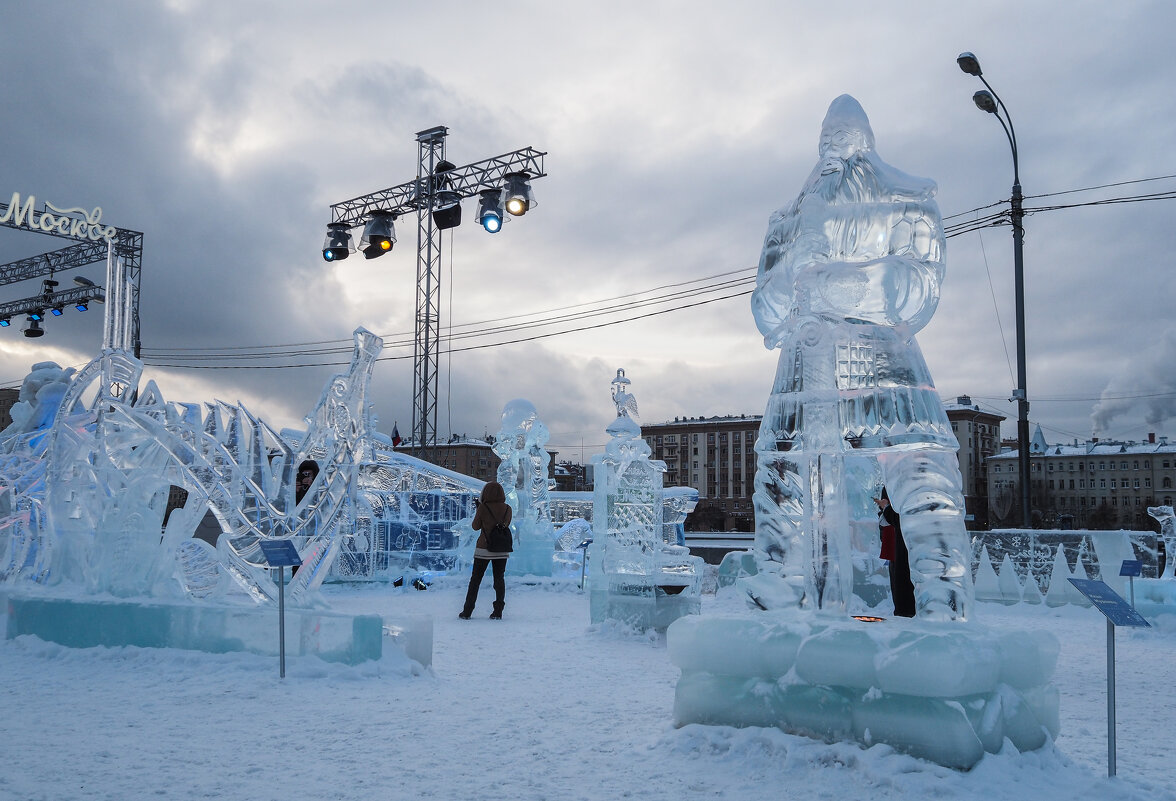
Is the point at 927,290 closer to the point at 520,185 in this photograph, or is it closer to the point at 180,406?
the point at 180,406

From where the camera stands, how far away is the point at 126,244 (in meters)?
19.7

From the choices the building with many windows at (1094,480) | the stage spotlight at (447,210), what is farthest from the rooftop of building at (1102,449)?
the stage spotlight at (447,210)

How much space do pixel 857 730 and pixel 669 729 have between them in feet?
2.86

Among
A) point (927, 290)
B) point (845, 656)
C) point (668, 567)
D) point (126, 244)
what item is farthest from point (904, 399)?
point (126, 244)

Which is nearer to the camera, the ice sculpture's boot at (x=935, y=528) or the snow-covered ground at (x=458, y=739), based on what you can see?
the snow-covered ground at (x=458, y=739)

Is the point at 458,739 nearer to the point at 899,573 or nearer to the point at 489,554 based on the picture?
the point at 489,554

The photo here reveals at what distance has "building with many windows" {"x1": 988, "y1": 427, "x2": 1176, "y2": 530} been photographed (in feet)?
204

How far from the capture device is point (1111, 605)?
3379 millimetres

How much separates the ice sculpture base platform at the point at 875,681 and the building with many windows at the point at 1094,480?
60883 millimetres

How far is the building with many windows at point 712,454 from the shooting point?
71.6 m

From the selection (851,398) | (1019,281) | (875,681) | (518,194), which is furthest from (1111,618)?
(518,194)

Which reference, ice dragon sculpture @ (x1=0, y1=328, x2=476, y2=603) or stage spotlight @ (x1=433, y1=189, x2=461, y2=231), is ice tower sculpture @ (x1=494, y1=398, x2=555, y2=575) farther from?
ice dragon sculpture @ (x1=0, y1=328, x2=476, y2=603)

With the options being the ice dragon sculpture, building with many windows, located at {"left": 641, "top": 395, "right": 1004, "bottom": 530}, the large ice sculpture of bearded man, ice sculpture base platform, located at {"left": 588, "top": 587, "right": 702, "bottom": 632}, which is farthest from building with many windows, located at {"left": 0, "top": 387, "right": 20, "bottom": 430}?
building with many windows, located at {"left": 641, "top": 395, "right": 1004, "bottom": 530}

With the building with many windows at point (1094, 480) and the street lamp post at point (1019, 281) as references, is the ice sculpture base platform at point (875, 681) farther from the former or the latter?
the building with many windows at point (1094, 480)
